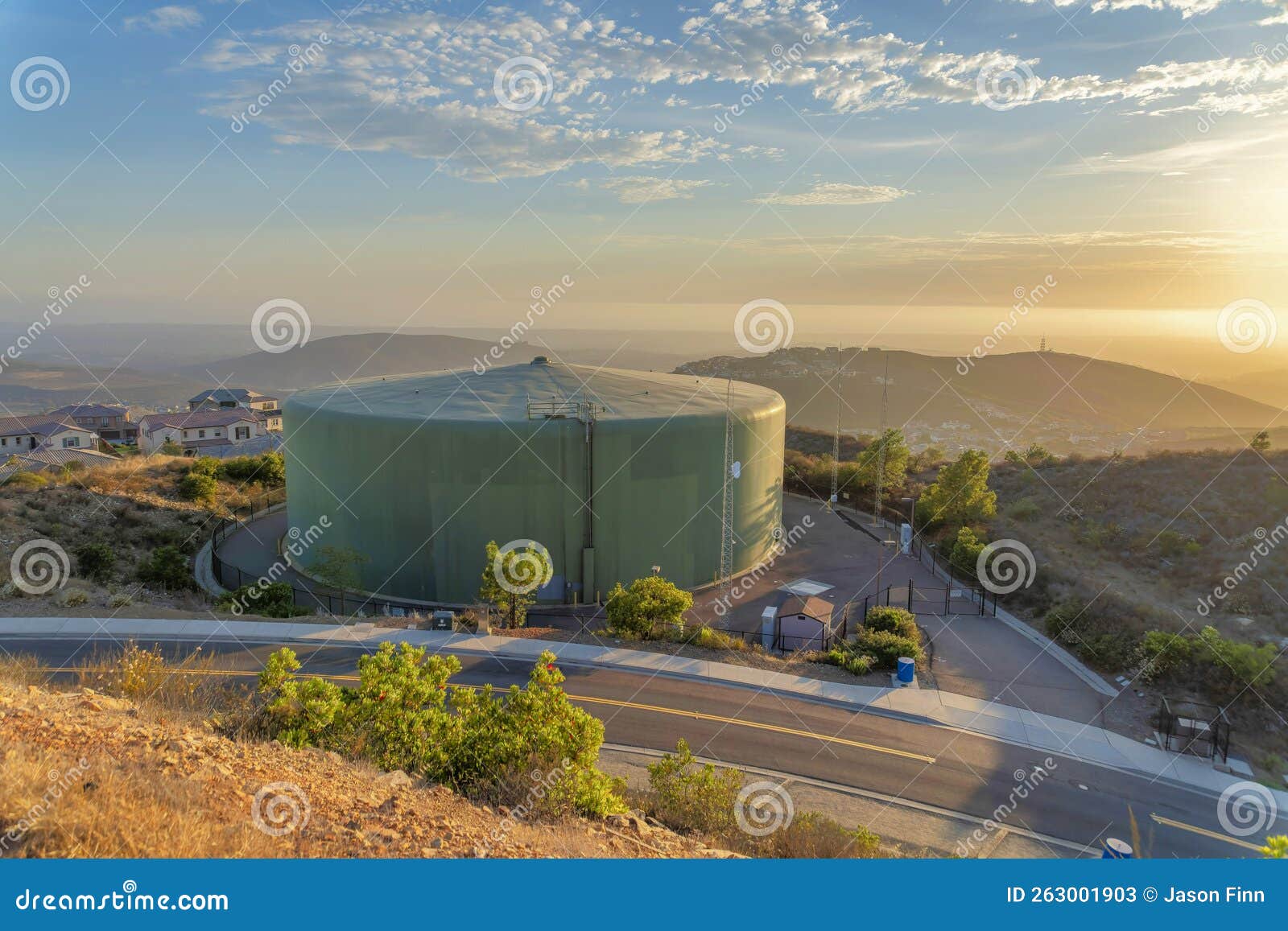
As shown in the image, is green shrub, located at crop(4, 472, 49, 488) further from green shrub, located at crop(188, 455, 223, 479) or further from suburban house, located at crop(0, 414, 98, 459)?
suburban house, located at crop(0, 414, 98, 459)

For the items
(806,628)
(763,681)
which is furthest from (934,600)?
(763,681)

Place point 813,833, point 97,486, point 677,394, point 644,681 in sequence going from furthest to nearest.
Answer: point 97,486 → point 677,394 → point 644,681 → point 813,833

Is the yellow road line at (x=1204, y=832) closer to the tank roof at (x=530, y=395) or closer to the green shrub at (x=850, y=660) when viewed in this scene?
the green shrub at (x=850, y=660)

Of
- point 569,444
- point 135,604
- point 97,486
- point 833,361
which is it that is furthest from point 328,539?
point 833,361

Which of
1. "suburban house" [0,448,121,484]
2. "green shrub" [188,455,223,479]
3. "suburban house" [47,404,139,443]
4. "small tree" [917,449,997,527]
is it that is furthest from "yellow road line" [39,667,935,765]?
"suburban house" [47,404,139,443]

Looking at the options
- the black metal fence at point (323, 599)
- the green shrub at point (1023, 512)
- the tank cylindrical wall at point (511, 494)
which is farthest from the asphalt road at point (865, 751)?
the green shrub at point (1023, 512)

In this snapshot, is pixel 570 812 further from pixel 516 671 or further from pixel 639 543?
pixel 639 543
